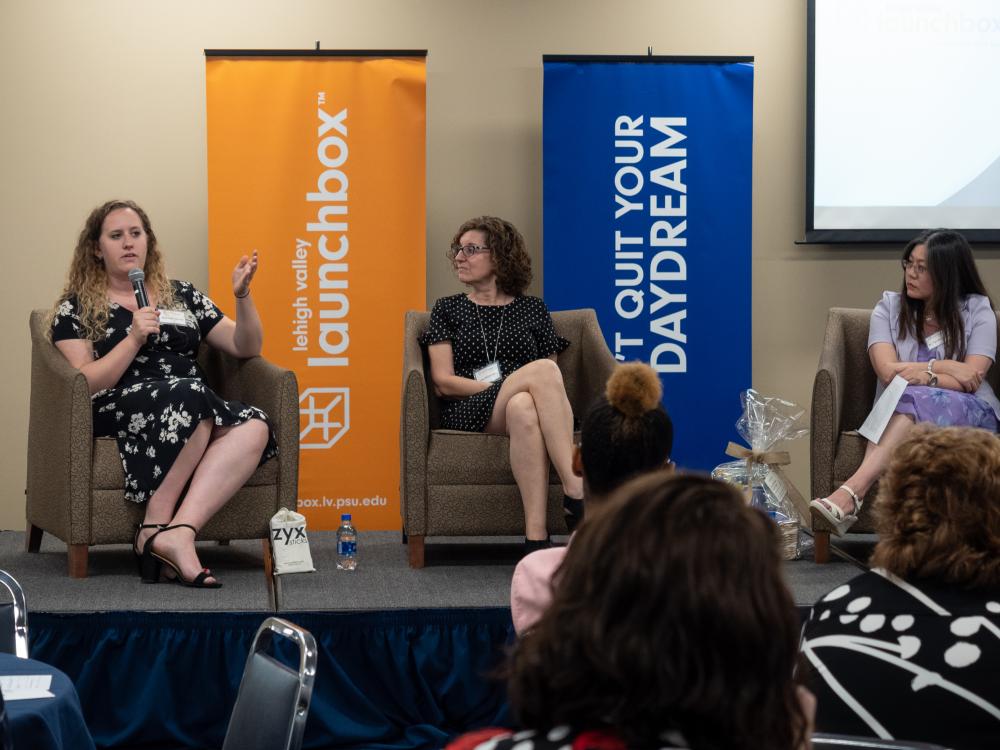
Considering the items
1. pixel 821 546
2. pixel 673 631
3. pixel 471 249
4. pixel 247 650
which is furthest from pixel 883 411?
pixel 673 631

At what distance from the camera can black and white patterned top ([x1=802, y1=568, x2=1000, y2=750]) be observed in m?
1.54

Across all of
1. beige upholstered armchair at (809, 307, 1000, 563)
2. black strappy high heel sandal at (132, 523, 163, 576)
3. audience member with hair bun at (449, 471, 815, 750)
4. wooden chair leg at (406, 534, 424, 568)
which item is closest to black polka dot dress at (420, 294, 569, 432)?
wooden chair leg at (406, 534, 424, 568)

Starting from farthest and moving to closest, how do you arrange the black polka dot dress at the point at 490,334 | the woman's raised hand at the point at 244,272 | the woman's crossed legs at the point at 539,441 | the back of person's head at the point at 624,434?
the black polka dot dress at the point at 490,334 < the woman's raised hand at the point at 244,272 < the woman's crossed legs at the point at 539,441 < the back of person's head at the point at 624,434

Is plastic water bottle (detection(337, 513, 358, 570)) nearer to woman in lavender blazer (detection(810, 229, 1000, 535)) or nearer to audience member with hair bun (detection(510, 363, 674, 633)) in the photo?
woman in lavender blazer (detection(810, 229, 1000, 535))

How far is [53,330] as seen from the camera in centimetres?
380

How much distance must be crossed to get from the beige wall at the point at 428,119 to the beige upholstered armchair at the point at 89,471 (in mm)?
1289

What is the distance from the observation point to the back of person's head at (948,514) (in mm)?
1584

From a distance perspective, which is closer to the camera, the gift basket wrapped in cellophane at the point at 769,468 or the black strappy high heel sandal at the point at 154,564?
the black strappy high heel sandal at the point at 154,564

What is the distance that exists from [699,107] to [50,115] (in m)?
2.66

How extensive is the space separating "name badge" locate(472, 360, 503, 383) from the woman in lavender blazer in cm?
116

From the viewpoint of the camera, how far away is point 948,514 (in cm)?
161

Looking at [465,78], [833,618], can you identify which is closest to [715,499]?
[833,618]

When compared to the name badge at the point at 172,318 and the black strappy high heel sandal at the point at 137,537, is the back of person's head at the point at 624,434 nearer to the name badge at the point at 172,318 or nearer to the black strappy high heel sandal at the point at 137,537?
the black strappy high heel sandal at the point at 137,537

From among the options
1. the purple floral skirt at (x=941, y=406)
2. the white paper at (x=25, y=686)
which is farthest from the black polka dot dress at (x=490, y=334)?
the white paper at (x=25, y=686)
